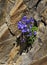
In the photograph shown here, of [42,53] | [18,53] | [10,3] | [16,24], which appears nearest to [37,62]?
[42,53]

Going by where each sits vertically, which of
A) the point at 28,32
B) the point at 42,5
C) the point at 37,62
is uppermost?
the point at 42,5

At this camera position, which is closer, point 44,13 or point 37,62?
point 37,62

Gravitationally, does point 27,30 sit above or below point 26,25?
below

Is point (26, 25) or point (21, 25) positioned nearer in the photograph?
point (21, 25)

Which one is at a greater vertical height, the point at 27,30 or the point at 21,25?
the point at 21,25

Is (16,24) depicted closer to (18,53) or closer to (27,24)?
(27,24)

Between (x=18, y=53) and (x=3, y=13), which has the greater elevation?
(x=3, y=13)
